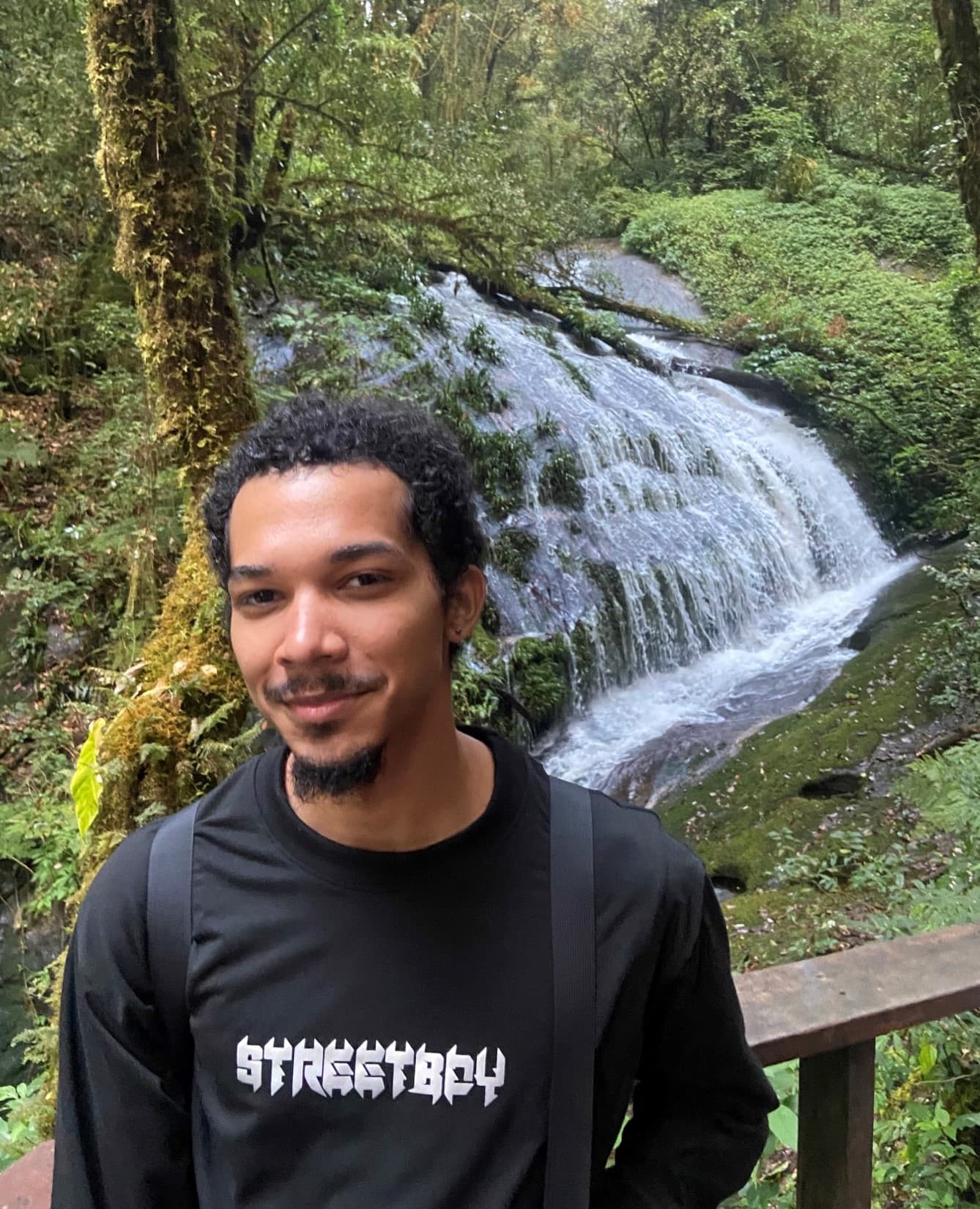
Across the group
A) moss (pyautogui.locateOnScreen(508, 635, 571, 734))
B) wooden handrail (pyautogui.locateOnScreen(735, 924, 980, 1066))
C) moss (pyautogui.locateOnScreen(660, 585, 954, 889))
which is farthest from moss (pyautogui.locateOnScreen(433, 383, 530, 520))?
wooden handrail (pyautogui.locateOnScreen(735, 924, 980, 1066))

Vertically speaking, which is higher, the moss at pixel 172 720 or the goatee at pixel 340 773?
the goatee at pixel 340 773

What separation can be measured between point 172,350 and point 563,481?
15.8 ft

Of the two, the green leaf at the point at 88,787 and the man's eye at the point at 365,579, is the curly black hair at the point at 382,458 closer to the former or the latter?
the man's eye at the point at 365,579

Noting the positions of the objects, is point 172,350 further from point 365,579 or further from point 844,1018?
point 844,1018

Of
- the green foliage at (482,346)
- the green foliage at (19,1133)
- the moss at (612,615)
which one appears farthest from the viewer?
the green foliage at (482,346)

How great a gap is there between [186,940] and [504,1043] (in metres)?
0.39

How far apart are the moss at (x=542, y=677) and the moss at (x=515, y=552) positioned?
1.94 ft

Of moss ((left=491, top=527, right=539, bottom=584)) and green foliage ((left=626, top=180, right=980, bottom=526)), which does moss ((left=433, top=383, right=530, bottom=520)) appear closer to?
moss ((left=491, top=527, right=539, bottom=584))

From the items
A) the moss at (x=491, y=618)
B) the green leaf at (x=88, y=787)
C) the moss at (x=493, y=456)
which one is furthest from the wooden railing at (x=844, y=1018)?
the moss at (x=493, y=456)

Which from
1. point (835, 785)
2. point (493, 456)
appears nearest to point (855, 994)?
point (835, 785)

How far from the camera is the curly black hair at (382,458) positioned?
104 cm

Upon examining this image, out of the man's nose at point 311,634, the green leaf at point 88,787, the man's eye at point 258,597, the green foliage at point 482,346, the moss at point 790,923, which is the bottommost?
the moss at point 790,923

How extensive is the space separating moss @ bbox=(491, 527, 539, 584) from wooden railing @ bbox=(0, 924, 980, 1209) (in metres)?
5.44

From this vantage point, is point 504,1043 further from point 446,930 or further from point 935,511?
point 935,511
